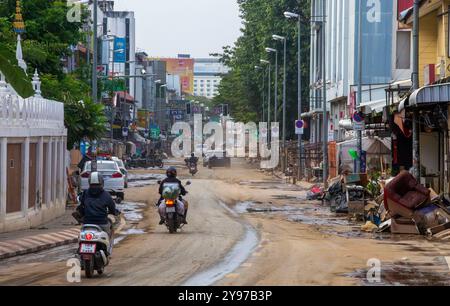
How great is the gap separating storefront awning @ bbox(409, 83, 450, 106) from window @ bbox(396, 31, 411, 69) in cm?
1671

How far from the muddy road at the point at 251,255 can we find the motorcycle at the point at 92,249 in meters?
0.18

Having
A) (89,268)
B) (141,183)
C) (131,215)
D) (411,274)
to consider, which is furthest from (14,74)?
(141,183)

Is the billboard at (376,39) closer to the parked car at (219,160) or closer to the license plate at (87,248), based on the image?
the parked car at (219,160)

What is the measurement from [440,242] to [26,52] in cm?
1832

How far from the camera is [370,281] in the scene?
15.6 meters

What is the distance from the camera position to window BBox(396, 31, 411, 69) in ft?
143

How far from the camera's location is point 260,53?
97.1 meters

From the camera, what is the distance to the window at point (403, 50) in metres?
43.6

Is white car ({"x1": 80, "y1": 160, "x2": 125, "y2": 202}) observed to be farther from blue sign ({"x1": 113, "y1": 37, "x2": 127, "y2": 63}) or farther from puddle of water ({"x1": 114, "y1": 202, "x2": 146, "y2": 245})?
blue sign ({"x1": 113, "y1": 37, "x2": 127, "y2": 63})

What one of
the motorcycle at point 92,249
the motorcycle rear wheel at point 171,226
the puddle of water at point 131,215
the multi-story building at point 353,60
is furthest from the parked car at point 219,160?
the motorcycle at point 92,249

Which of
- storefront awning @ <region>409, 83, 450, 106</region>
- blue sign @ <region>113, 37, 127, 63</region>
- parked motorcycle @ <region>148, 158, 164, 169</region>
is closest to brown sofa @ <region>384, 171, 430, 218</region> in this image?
storefront awning @ <region>409, 83, 450, 106</region>

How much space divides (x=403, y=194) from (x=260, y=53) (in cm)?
7163

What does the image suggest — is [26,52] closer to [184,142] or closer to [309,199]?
[309,199]

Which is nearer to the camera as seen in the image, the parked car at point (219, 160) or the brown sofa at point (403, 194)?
the brown sofa at point (403, 194)
